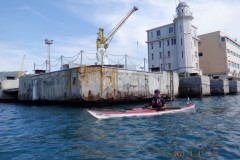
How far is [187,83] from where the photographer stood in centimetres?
3475

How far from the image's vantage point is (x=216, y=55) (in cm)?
5625

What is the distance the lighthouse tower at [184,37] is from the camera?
4769cm

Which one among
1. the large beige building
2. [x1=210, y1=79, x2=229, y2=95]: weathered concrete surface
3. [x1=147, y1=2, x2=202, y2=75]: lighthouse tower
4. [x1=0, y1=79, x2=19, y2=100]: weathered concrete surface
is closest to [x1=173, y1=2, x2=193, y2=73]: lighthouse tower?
[x1=147, y1=2, x2=202, y2=75]: lighthouse tower

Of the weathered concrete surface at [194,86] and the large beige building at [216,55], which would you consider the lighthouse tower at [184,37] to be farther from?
the weathered concrete surface at [194,86]

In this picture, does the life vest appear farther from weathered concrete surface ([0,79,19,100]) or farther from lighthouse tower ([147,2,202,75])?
lighthouse tower ([147,2,202,75])

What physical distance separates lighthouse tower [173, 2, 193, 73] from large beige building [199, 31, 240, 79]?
435 inches

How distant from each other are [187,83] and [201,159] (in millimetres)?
29536

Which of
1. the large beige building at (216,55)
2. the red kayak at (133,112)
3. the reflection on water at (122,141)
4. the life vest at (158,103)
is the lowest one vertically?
the reflection on water at (122,141)

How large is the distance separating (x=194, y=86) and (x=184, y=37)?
17.2 m

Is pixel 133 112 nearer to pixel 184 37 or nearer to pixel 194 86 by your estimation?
pixel 194 86

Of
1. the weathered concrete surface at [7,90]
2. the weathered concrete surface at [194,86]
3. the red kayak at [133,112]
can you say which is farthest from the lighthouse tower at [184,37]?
the red kayak at [133,112]

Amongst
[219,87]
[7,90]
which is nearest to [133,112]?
[7,90]

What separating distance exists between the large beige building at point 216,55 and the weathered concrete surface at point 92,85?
34064 mm

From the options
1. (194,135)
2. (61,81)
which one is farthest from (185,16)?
(194,135)
